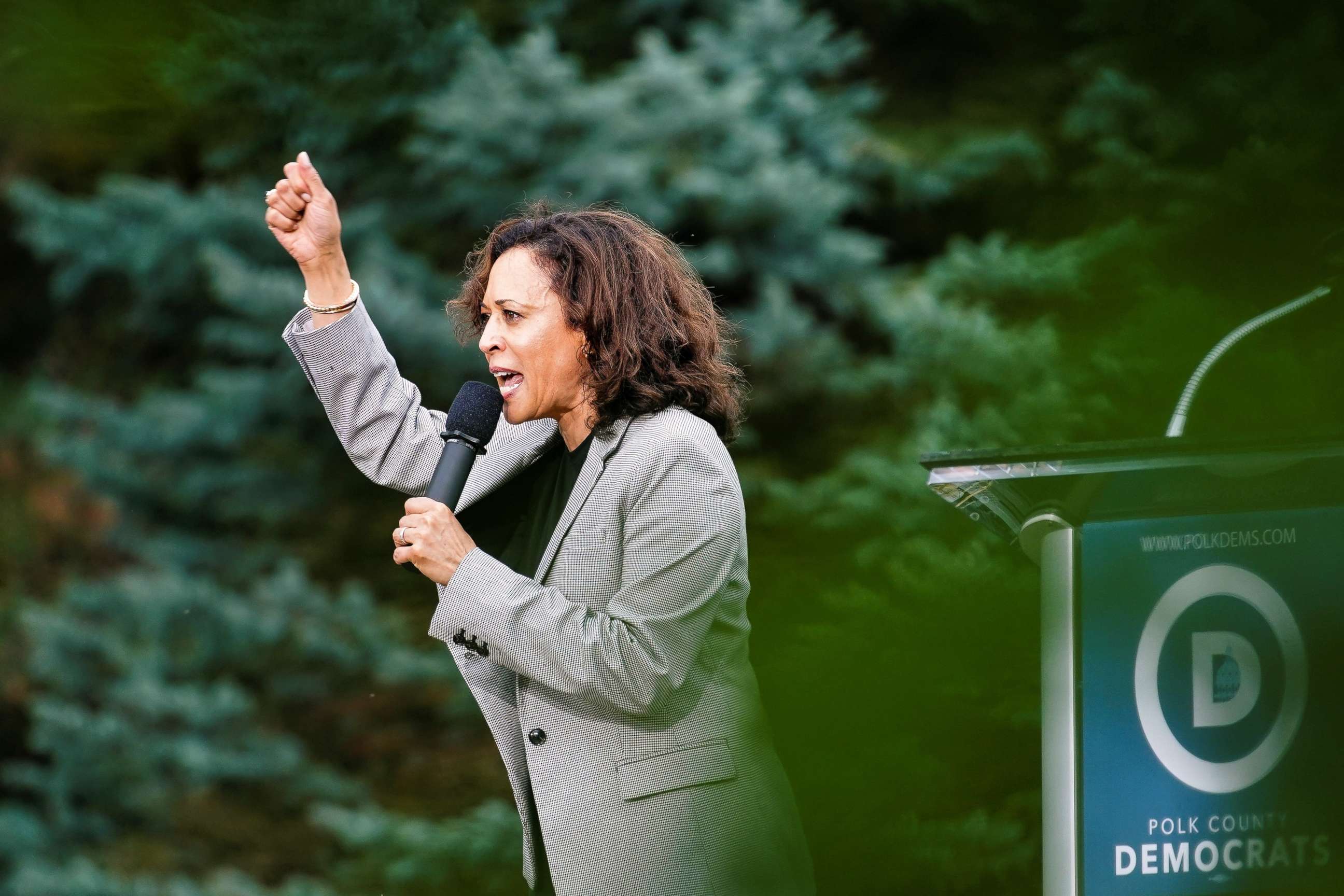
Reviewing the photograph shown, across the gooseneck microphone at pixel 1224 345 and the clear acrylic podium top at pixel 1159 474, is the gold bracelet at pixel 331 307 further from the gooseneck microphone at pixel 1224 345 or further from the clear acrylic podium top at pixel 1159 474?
the gooseneck microphone at pixel 1224 345

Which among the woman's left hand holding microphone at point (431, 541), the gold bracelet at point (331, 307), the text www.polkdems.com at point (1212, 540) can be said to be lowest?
the text www.polkdems.com at point (1212, 540)

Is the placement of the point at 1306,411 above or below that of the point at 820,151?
below

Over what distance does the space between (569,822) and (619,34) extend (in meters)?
3.09

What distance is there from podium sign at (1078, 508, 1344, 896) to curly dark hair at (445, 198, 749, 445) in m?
0.59

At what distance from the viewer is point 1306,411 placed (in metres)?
0.87

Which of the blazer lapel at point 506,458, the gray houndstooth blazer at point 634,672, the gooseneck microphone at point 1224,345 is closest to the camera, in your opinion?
the gooseneck microphone at point 1224,345

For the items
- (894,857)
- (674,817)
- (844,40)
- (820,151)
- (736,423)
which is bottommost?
(894,857)

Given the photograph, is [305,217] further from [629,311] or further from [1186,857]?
[1186,857]

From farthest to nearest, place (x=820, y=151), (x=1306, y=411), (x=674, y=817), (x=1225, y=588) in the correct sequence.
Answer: (x=820, y=151) → (x=674, y=817) → (x=1225, y=588) → (x=1306, y=411)

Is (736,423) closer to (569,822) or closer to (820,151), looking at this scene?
(569,822)

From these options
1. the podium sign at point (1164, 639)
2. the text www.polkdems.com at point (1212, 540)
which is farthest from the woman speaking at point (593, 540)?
the text www.polkdems.com at point (1212, 540)

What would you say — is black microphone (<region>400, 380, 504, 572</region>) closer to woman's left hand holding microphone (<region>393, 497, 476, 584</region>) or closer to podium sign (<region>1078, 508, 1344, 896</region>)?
woman's left hand holding microphone (<region>393, 497, 476, 584</region>)

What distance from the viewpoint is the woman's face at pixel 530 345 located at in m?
1.68

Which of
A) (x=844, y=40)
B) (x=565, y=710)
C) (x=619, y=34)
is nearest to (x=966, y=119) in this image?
(x=844, y=40)
